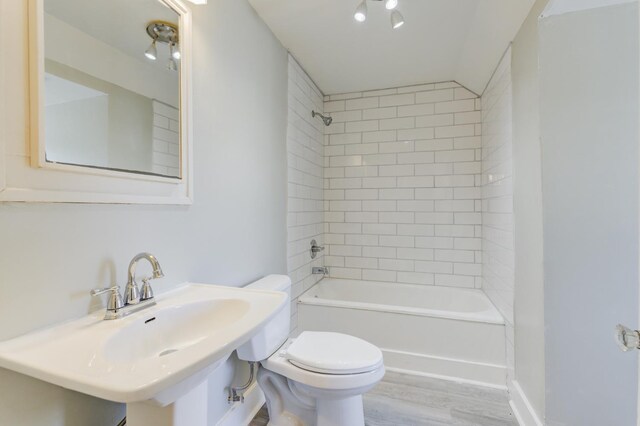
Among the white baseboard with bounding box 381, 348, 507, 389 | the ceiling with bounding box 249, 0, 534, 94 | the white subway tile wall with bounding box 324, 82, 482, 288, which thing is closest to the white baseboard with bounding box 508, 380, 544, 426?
the white baseboard with bounding box 381, 348, 507, 389

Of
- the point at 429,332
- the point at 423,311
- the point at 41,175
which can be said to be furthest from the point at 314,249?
the point at 41,175

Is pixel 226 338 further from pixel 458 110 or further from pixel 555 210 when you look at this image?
pixel 458 110

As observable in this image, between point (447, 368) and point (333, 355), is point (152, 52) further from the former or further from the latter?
point (447, 368)

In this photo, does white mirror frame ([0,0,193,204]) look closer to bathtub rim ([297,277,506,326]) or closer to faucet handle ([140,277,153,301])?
faucet handle ([140,277,153,301])

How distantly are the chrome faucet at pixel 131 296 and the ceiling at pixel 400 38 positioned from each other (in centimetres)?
166

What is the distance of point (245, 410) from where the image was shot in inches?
65.0

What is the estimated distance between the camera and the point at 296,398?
156cm

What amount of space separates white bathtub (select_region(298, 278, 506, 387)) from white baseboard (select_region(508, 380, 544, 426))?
7.2 inches

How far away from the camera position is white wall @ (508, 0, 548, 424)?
1.46 metres

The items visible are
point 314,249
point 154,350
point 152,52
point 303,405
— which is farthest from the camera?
point 314,249

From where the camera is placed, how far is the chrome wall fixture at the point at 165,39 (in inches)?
46.2

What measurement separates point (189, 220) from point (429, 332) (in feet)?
6.05

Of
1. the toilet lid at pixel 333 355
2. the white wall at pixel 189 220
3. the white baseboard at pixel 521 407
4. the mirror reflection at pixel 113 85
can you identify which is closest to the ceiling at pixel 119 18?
the mirror reflection at pixel 113 85

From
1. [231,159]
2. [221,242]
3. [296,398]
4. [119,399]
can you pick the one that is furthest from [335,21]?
[296,398]
